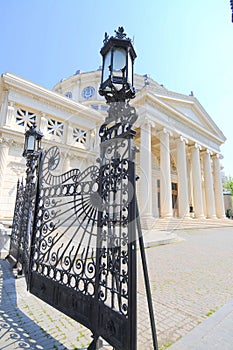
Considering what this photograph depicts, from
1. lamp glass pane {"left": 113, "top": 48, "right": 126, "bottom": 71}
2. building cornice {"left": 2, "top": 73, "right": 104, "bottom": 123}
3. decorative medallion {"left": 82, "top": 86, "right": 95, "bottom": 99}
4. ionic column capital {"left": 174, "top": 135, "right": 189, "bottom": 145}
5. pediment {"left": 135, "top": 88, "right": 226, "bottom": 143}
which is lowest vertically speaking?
lamp glass pane {"left": 113, "top": 48, "right": 126, "bottom": 71}

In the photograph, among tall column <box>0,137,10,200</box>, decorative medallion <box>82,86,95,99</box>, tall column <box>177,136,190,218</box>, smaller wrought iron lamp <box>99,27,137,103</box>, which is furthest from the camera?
decorative medallion <box>82,86,95,99</box>

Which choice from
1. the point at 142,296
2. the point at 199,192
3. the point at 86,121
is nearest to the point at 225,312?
the point at 142,296

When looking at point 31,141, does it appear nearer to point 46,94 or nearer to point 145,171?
point 145,171

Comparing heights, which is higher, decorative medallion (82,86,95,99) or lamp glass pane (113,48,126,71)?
decorative medallion (82,86,95,99)

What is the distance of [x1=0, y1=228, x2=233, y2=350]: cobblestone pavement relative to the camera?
202 cm

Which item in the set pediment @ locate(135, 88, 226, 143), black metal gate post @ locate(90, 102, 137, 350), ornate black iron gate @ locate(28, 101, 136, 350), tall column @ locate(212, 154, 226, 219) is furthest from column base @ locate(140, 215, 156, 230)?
tall column @ locate(212, 154, 226, 219)

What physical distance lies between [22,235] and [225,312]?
3956mm

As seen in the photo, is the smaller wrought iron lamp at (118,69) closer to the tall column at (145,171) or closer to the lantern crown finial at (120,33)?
the lantern crown finial at (120,33)

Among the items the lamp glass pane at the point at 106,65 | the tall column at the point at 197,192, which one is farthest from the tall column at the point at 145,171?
the lamp glass pane at the point at 106,65

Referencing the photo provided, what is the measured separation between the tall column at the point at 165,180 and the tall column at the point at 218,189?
9.91 m

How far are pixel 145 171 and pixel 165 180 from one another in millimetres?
2575

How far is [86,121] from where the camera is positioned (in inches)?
620

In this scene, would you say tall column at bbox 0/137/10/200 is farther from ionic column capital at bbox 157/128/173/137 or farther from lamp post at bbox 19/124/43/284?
ionic column capital at bbox 157/128/173/137

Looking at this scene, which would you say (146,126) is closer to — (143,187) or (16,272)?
(143,187)
